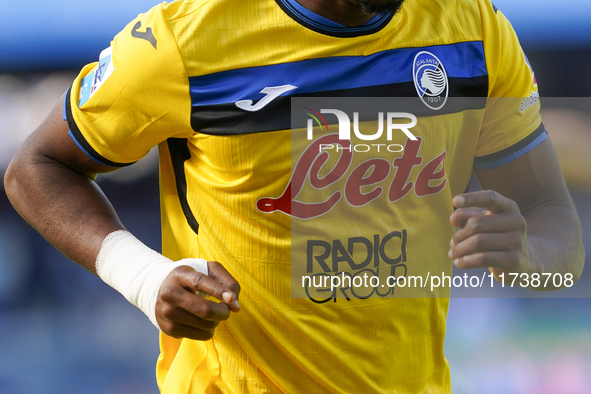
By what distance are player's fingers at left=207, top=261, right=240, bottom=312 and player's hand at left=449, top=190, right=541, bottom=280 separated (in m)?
0.29

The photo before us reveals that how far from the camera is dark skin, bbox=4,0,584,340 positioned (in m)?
0.71

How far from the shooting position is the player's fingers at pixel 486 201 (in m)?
0.67

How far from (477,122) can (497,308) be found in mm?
2583

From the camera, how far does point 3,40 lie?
3.23m

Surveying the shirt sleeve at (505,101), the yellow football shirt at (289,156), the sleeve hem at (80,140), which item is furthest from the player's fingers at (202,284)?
the shirt sleeve at (505,101)

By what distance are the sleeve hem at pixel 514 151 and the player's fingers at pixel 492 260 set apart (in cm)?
33

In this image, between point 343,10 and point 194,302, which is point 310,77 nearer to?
point 343,10

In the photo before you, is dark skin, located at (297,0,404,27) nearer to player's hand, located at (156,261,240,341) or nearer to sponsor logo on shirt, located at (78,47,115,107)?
sponsor logo on shirt, located at (78,47,115,107)

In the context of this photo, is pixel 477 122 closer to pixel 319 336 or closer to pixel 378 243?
pixel 378 243

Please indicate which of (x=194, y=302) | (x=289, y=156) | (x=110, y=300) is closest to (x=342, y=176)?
(x=289, y=156)

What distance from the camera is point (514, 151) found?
1016 mm

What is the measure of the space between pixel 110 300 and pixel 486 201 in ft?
10.4

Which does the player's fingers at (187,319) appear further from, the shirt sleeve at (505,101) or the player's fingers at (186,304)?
the shirt sleeve at (505,101)

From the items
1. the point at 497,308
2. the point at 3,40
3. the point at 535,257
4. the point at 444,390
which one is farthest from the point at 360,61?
the point at 3,40
